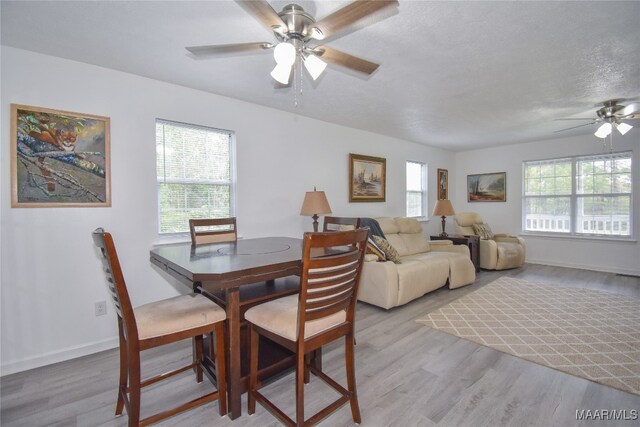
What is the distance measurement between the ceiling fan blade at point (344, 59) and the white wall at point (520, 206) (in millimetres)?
5474

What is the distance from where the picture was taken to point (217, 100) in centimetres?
323

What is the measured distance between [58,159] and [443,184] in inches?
254

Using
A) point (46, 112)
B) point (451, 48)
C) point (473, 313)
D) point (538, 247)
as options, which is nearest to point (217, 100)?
point (46, 112)

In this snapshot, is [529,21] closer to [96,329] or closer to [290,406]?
[290,406]

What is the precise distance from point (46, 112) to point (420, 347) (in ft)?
11.9

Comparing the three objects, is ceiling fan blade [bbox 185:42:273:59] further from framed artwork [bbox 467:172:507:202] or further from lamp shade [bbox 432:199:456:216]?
framed artwork [bbox 467:172:507:202]

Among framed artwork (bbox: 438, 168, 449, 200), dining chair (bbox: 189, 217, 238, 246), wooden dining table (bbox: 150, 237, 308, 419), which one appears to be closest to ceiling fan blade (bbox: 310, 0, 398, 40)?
wooden dining table (bbox: 150, 237, 308, 419)

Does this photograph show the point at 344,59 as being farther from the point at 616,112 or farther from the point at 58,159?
the point at 616,112

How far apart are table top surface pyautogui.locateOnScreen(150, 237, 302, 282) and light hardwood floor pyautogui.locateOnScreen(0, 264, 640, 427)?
2.99 ft

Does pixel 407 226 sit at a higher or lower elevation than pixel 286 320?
higher

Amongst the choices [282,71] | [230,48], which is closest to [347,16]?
[282,71]

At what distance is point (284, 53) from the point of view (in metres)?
1.56

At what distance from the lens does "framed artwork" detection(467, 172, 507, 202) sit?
621 cm

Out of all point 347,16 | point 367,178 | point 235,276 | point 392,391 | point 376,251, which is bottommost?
point 392,391
